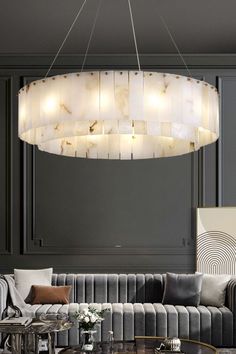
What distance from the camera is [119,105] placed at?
2.42m

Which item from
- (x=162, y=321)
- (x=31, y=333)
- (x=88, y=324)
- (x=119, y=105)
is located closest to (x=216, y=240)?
(x=162, y=321)

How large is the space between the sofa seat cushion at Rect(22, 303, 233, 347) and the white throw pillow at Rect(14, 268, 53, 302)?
43 centimetres

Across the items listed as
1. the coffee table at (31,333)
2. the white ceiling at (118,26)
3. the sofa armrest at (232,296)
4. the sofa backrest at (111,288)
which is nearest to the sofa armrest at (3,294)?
the sofa backrest at (111,288)

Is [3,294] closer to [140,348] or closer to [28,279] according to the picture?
[28,279]

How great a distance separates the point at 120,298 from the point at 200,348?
61.2 inches

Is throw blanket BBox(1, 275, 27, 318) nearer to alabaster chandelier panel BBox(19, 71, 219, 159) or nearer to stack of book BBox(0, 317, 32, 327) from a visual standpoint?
stack of book BBox(0, 317, 32, 327)

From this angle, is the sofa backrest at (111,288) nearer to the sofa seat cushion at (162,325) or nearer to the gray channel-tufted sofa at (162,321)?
the gray channel-tufted sofa at (162,321)

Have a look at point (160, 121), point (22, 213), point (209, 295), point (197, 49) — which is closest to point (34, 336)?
point (160, 121)

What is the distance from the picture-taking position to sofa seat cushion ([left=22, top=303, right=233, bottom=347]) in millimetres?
4180

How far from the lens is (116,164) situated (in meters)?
5.35

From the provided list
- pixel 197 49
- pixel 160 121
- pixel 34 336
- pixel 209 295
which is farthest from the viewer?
pixel 197 49

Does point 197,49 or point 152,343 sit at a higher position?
point 197,49

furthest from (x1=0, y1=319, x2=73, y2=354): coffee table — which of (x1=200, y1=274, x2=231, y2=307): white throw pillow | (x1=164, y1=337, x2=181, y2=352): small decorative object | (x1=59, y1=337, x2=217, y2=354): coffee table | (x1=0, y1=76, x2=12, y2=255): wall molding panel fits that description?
(x1=0, y1=76, x2=12, y2=255): wall molding panel

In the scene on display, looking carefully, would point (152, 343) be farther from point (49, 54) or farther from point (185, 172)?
point (49, 54)
